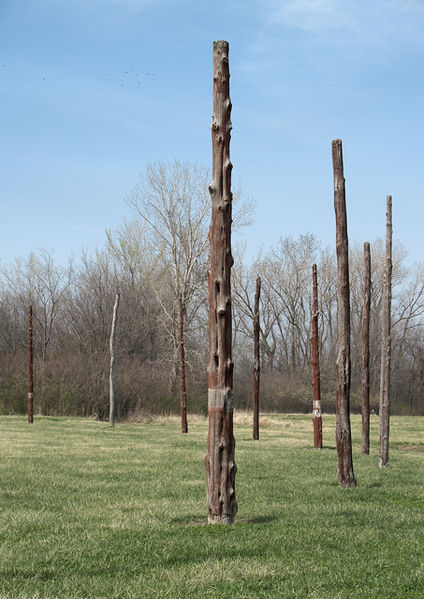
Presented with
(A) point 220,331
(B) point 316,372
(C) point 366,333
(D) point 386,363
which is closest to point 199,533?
(A) point 220,331

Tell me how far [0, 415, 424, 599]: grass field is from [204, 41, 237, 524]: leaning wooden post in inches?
18.2

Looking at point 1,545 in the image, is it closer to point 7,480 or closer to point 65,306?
point 7,480

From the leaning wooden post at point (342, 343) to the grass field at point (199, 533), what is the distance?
1.65 feet

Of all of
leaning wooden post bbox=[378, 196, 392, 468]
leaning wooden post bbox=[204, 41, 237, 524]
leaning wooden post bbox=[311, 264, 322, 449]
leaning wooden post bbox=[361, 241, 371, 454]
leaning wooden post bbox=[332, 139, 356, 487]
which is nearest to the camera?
leaning wooden post bbox=[204, 41, 237, 524]

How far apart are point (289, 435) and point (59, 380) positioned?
57.1ft

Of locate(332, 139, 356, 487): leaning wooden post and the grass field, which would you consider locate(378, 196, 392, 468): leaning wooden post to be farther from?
locate(332, 139, 356, 487): leaning wooden post

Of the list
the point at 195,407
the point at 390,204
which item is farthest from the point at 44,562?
the point at 195,407

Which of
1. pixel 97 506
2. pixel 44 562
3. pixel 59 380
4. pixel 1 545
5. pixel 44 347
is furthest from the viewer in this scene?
pixel 44 347

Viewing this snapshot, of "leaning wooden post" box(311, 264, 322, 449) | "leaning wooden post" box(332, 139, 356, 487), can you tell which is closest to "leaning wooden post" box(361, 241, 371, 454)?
"leaning wooden post" box(311, 264, 322, 449)

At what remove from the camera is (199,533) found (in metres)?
7.77

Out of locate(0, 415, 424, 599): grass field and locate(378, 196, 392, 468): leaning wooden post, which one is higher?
locate(378, 196, 392, 468): leaning wooden post

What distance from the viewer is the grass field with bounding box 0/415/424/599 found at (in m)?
5.89

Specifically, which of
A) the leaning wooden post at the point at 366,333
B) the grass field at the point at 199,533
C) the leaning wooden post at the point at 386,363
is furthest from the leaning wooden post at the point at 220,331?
the leaning wooden post at the point at 366,333

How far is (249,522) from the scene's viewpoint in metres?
8.66
